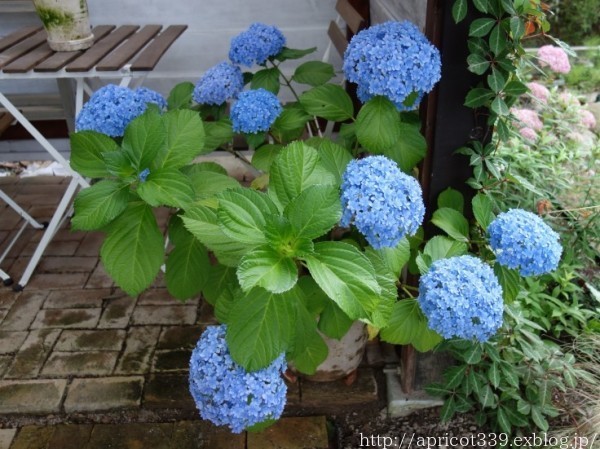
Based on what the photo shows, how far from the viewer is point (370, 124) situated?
1631 mm

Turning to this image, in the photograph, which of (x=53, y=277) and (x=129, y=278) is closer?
(x=129, y=278)

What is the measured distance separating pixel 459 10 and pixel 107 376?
203 centimetres

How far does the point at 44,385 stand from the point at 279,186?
1.62m

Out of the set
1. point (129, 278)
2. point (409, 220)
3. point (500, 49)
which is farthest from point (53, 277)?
point (500, 49)

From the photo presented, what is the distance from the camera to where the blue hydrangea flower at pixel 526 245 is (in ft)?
4.87

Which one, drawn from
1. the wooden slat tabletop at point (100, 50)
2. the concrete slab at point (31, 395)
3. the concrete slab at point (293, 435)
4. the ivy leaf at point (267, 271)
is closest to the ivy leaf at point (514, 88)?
the ivy leaf at point (267, 271)

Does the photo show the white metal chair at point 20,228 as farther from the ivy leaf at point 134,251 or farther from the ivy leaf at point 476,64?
the ivy leaf at point 476,64

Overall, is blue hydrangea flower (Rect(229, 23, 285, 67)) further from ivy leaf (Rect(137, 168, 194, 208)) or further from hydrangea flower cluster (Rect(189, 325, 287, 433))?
hydrangea flower cluster (Rect(189, 325, 287, 433))

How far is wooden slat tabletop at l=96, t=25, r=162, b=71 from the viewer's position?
2420 mm

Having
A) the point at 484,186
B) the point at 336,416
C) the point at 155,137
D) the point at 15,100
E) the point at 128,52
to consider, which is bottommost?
the point at 336,416

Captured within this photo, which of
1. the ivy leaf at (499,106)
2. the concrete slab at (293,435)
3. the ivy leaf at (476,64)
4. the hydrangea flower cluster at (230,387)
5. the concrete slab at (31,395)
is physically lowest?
the concrete slab at (293,435)

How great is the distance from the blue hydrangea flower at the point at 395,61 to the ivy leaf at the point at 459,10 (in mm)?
100

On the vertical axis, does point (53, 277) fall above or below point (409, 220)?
below

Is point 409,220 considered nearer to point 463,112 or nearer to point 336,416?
point 463,112
